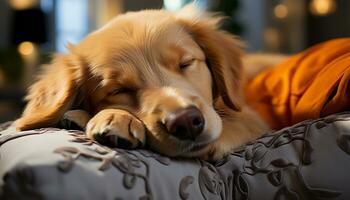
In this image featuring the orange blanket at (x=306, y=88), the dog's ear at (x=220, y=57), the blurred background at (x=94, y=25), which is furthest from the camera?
the blurred background at (x=94, y=25)

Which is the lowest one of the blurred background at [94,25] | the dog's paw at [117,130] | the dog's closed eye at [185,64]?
the blurred background at [94,25]

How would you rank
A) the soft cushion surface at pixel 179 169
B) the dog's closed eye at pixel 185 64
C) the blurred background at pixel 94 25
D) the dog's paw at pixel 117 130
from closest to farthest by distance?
the soft cushion surface at pixel 179 169, the dog's paw at pixel 117 130, the dog's closed eye at pixel 185 64, the blurred background at pixel 94 25

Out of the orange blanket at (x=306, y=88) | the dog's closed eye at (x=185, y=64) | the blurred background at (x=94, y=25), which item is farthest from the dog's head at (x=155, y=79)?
the blurred background at (x=94, y=25)

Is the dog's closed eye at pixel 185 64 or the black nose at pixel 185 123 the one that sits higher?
the dog's closed eye at pixel 185 64

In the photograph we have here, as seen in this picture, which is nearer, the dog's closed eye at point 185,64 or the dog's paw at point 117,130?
the dog's paw at point 117,130

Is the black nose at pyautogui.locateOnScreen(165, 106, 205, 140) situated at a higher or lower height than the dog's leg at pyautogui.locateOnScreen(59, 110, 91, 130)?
higher

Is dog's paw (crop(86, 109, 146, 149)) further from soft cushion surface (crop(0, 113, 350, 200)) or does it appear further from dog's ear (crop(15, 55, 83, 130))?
dog's ear (crop(15, 55, 83, 130))

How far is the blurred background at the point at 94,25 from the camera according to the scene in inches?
194

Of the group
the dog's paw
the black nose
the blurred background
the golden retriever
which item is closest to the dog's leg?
the golden retriever

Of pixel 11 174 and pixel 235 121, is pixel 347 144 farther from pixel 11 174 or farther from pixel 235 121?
pixel 11 174

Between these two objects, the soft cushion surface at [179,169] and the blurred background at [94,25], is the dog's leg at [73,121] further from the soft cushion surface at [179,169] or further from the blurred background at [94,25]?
the blurred background at [94,25]

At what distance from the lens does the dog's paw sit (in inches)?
43.8

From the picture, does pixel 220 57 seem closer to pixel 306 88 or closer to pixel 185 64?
→ pixel 185 64

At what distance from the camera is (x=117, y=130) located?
113cm
